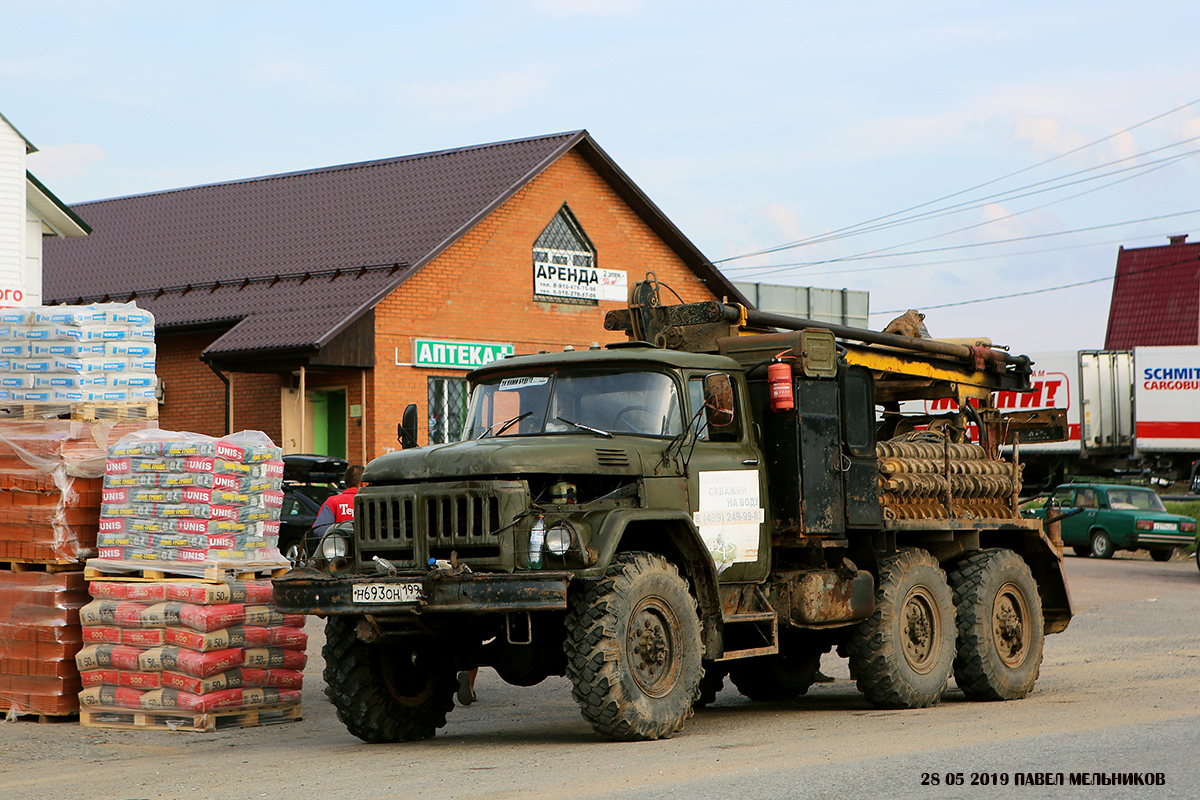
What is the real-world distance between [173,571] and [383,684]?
2.14 metres

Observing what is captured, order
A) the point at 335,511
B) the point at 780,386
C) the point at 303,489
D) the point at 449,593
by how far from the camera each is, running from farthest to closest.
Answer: the point at 303,489, the point at 335,511, the point at 780,386, the point at 449,593

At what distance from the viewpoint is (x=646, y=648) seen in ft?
31.3

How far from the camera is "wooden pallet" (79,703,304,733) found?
435 inches

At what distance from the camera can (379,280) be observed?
92.0 ft

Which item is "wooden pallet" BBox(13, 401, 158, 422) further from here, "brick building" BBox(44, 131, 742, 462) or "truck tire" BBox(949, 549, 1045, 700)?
"brick building" BBox(44, 131, 742, 462)

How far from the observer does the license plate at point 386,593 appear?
9.21 meters

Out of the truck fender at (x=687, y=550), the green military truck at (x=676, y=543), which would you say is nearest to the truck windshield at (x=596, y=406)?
the green military truck at (x=676, y=543)

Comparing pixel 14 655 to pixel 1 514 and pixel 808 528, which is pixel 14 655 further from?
pixel 808 528

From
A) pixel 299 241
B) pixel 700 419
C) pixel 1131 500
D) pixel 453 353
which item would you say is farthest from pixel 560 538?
pixel 1131 500

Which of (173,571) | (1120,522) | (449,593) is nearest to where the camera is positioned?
(449,593)

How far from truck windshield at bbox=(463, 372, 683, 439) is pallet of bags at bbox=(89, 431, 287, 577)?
2.22 meters

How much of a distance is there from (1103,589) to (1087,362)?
16574 millimetres

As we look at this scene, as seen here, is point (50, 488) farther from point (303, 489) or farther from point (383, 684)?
point (303, 489)

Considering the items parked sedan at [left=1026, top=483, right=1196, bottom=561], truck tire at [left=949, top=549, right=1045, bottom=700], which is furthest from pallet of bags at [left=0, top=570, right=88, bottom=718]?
parked sedan at [left=1026, top=483, right=1196, bottom=561]
